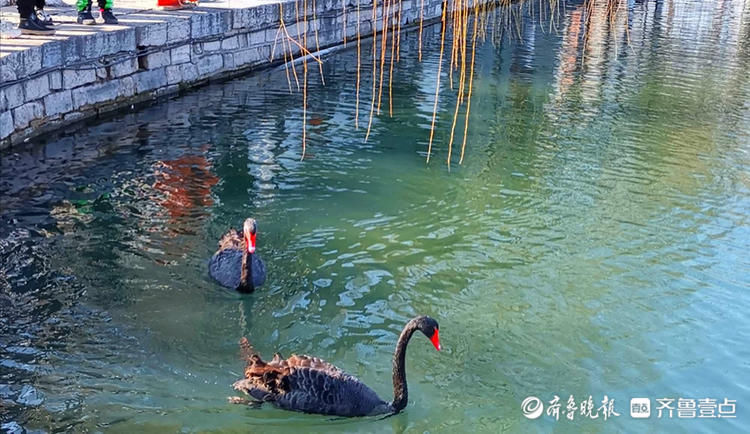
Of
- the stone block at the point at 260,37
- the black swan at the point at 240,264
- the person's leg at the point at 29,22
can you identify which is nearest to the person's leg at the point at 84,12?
the person's leg at the point at 29,22

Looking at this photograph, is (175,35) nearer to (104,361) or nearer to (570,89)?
(570,89)

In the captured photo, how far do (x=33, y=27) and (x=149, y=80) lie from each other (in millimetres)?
2180

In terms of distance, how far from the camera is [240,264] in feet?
24.7

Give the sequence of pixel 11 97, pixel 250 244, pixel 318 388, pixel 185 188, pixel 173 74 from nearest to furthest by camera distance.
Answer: pixel 318 388
pixel 250 244
pixel 185 188
pixel 11 97
pixel 173 74

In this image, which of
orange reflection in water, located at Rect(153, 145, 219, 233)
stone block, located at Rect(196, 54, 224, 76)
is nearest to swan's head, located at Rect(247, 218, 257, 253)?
orange reflection in water, located at Rect(153, 145, 219, 233)

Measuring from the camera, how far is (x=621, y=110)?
14383 mm

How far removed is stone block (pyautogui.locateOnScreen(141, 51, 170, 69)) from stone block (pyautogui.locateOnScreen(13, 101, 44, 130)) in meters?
2.49

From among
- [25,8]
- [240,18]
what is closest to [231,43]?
[240,18]

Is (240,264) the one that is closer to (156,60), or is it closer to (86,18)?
(86,18)

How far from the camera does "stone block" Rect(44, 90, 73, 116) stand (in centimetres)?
1148

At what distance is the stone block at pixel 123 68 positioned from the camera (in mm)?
12773

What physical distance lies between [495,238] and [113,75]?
22.7 feet

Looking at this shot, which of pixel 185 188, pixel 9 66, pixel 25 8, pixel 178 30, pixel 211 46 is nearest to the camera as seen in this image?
pixel 185 188

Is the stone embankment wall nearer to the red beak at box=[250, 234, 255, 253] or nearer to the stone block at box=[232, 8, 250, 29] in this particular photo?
the stone block at box=[232, 8, 250, 29]
